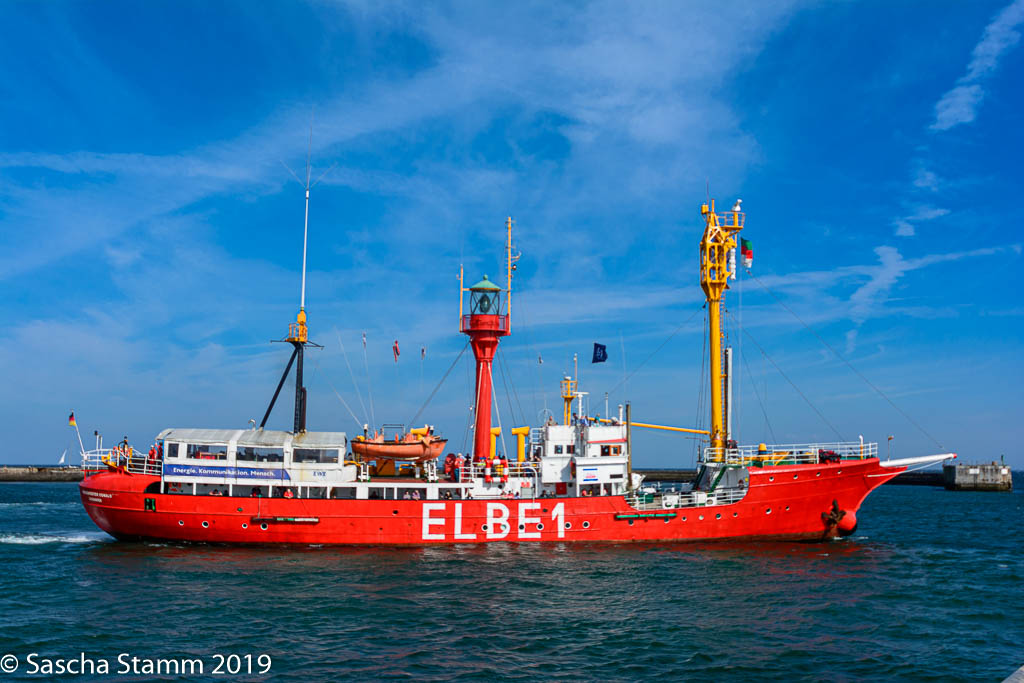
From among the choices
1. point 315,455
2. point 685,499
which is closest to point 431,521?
point 315,455

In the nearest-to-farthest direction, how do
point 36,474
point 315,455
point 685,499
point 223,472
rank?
point 223,472, point 315,455, point 685,499, point 36,474

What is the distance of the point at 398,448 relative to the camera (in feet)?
124

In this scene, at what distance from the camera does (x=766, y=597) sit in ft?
83.5

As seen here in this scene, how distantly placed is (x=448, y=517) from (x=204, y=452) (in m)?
12.1

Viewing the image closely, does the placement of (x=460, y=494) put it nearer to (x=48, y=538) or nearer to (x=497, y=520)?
(x=497, y=520)

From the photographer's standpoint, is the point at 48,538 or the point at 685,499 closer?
the point at 685,499

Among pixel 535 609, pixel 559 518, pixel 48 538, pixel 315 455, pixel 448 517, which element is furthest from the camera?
pixel 48 538

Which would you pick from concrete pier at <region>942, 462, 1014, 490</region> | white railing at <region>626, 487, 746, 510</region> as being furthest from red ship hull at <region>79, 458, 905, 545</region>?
concrete pier at <region>942, 462, 1014, 490</region>

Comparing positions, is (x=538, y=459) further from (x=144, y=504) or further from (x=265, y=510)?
(x=144, y=504)

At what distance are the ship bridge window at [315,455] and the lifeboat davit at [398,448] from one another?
2.57 meters

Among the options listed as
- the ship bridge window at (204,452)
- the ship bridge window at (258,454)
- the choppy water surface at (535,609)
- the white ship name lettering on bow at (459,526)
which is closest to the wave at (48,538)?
the choppy water surface at (535,609)

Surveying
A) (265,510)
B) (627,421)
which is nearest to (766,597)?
(627,421)

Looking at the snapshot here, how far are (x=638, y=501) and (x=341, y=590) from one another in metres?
15.4

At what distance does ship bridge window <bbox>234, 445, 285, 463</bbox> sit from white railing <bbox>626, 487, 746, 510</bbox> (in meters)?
16.7
